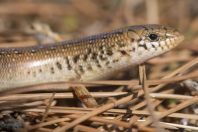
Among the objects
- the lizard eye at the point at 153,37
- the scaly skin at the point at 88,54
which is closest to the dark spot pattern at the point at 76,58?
the scaly skin at the point at 88,54

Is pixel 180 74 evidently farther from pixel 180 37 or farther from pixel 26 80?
pixel 26 80

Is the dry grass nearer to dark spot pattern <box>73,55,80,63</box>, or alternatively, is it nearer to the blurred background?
dark spot pattern <box>73,55,80,63</box>

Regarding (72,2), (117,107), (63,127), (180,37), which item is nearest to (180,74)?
(180,37)

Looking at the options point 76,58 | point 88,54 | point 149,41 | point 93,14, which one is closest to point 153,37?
point 149,41

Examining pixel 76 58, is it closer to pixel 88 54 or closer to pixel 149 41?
pixel 88 54

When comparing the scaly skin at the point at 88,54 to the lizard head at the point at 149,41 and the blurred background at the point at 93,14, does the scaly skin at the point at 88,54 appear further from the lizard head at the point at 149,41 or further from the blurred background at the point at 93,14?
the blurred background at the point at 93,14
